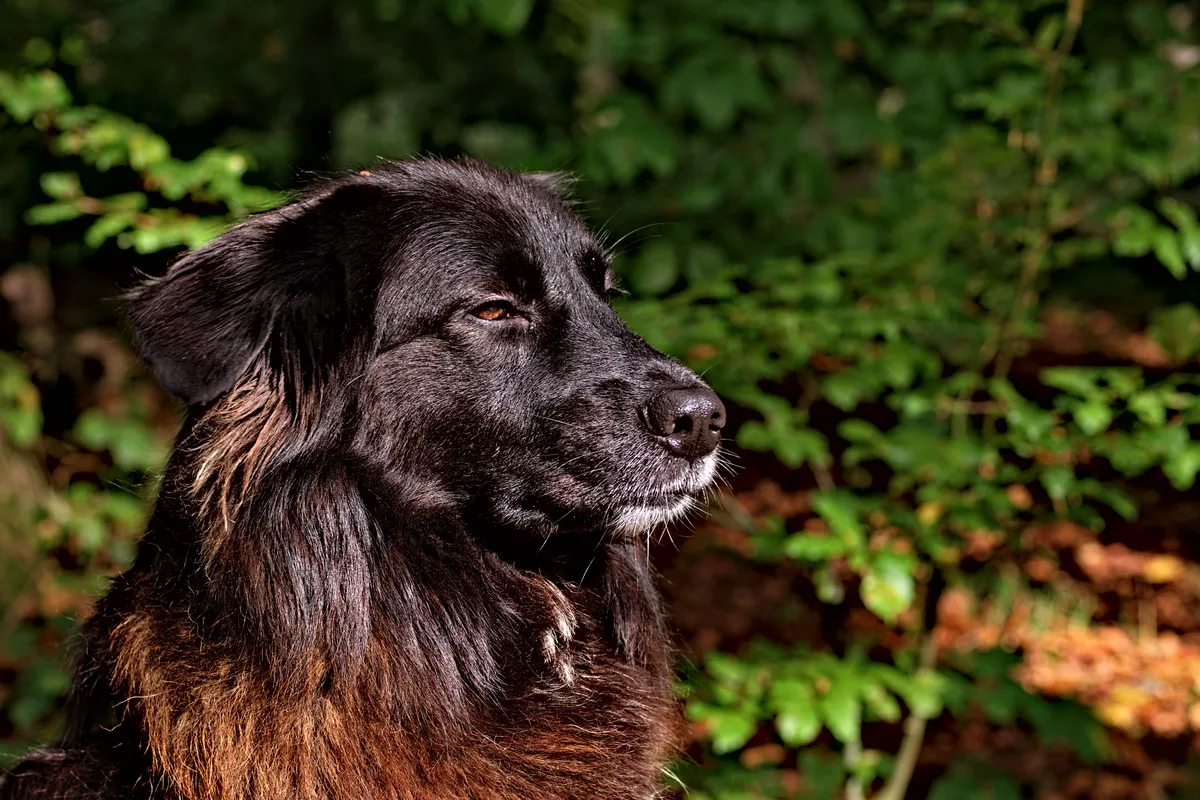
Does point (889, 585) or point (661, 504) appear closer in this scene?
point (661, 504)

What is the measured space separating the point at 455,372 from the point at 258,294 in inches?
17.4

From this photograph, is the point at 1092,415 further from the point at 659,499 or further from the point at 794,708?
the point at 659,499

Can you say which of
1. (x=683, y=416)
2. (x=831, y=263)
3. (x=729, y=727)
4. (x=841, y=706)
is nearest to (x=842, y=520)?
(x=841, y=706)

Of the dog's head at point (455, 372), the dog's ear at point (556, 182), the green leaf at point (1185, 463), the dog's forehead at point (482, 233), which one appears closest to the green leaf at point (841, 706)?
the dog's head at point (455, 372)

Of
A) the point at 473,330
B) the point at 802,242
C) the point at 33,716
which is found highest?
the point at 802,242

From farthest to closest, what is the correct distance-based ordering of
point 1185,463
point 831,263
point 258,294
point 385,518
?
point 831,263 → point 1185,463 → point 385,518 → point 258,294

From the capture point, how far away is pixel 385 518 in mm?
2371

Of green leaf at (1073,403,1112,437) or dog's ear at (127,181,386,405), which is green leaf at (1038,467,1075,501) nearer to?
green leaf at (1073,403,1112,437)

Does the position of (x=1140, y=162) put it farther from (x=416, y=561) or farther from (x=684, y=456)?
(x=416, y=561)

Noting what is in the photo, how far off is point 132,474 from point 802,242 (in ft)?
10.2

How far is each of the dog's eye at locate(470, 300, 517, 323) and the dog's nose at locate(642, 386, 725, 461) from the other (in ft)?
1.22

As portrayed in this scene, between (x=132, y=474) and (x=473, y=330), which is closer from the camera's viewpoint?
(x=473, y=330)

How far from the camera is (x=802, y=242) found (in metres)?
4.37

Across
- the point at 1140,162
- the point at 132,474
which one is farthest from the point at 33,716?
the point at 1140,162
